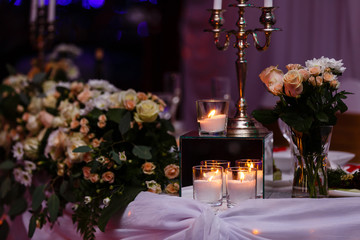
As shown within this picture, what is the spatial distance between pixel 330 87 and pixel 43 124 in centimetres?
123

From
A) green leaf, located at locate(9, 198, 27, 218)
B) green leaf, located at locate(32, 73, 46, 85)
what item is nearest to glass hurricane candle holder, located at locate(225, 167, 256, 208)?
green leaf, located at locate(9, 198, 27, 218)

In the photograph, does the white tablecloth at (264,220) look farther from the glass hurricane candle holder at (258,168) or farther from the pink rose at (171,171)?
the pink rose at (171,171)

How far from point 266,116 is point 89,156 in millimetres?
574

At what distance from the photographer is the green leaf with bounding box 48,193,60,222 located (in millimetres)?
1590

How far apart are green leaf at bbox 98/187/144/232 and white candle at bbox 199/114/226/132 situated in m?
0.26

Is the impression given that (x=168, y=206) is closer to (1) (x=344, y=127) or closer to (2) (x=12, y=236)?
(2) (x=12, y=236)

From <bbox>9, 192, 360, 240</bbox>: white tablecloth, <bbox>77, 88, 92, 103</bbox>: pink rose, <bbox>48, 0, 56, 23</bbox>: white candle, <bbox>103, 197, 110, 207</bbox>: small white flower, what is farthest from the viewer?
<bbox>48, 0, 56, 23</bbox>: white candle

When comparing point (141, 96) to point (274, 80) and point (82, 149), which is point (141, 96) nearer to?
point (82, 149)

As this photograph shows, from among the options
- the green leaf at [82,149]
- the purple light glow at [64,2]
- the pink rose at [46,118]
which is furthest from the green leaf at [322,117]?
the purple light glow at [64,2]

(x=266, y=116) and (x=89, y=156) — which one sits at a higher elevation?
(x=266, y=116)

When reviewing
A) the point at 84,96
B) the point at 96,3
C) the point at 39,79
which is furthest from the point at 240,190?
the point at 96,3

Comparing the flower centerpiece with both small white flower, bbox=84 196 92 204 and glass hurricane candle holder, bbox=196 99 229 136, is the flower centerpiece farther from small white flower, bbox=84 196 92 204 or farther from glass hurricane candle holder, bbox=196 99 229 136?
small white flower, bbox=84 196 92 204

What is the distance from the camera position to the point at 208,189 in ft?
4.06

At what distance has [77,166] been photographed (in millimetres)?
1614
